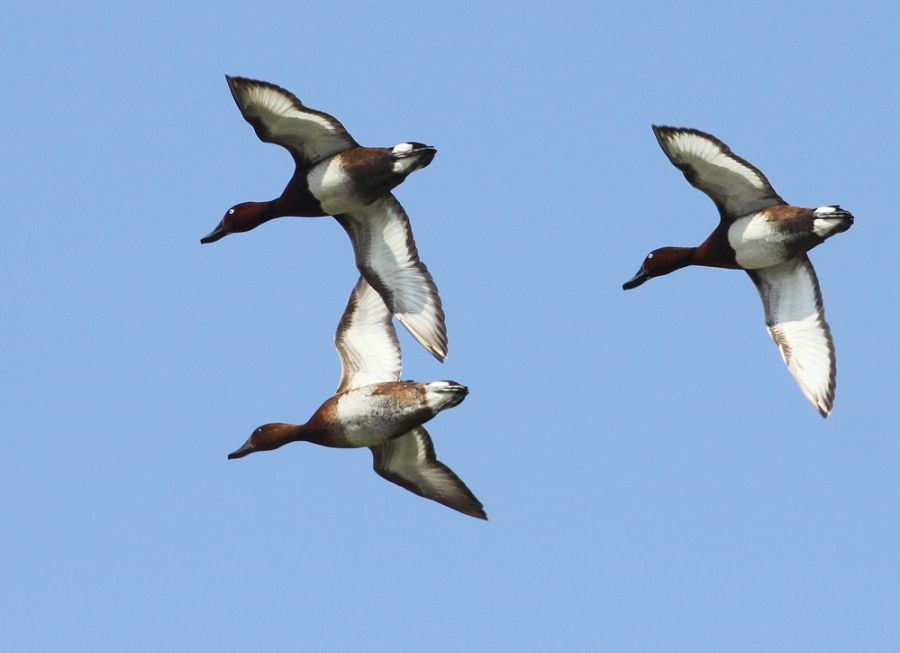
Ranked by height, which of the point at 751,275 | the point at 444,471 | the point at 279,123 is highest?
the point at 279,123

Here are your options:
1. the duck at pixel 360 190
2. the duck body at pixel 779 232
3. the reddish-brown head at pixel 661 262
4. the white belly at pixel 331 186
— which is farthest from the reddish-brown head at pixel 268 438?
the duck body at pixel 779 232

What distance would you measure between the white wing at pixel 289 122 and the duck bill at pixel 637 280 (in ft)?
10.2

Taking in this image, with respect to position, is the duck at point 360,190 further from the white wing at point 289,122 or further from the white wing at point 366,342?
the white wing at point 366,342

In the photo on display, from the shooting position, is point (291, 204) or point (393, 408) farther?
point (291, 204)

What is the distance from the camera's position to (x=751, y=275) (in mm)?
24484

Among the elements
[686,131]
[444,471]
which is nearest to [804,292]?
[686,131]

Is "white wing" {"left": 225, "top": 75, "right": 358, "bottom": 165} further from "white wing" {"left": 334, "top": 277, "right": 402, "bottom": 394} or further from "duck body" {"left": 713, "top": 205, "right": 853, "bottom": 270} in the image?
"duck body" {"left": 713, "top": 205, "right": 853, "bottom": 270}

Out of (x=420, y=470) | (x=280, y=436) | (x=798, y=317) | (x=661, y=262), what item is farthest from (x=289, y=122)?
(x=798, y=317)

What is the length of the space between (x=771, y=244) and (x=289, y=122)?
4.52 metres

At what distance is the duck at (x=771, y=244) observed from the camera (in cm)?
2362

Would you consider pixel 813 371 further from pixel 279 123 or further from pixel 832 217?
pixel 279 123

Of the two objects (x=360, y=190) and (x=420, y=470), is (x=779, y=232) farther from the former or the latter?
(x=420, y=470)

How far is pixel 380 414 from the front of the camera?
22688mm

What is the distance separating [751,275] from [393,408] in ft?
13.0
